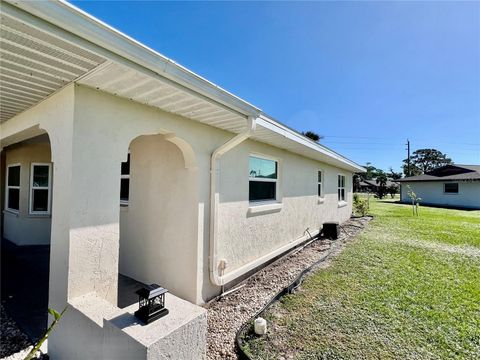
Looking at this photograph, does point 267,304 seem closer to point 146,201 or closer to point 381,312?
point 381,312

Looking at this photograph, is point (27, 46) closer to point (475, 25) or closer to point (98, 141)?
point (98, 141)

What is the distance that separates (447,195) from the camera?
27.6 meters

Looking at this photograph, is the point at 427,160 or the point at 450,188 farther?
the point at 427,160

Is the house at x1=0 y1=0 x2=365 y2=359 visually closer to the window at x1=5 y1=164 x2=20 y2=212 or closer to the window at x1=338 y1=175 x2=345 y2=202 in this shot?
the window at x1=5 y1=164 x2=20 y2=212

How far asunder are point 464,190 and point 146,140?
114 feet

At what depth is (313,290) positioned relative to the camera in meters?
4.76

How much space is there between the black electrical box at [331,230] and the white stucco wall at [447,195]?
86.1 feet

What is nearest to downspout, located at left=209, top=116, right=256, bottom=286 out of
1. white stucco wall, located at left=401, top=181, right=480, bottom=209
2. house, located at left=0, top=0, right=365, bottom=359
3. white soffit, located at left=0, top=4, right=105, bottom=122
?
house, located at left=0, top=0, right=365, bottom=359

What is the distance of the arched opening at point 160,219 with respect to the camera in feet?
13.6

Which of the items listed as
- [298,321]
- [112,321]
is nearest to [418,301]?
[298,321]

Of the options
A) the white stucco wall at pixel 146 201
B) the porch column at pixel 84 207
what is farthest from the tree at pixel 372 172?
the porch column at pixel 84 207

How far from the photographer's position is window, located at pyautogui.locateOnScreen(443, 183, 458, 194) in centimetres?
2706

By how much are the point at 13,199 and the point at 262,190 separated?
29.1 feet

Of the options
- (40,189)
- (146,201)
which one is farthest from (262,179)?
(40,189)
